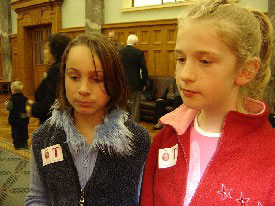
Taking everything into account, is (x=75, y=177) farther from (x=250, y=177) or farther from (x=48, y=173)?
(x=250, y=177)

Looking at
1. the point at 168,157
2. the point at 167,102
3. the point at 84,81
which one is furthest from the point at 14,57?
the point at 168,157

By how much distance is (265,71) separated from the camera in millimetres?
1105

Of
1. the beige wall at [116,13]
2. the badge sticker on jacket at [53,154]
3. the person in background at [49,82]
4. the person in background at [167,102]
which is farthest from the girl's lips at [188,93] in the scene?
the person in background at [167,102]

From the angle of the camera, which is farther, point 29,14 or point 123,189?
point 29,14

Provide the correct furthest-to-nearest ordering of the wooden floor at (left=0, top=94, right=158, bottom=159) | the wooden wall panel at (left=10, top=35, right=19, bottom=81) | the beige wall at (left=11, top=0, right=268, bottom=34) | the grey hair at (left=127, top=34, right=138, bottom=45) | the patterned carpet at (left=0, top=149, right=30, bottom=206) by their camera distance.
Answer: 1. the wooden wall panel at (left=10, top=35, right=19, bottom=81)
2. the beige wall at (left=11, top=0, right=268, bottom=34)
3. the grey hair at (left=127, top=34, right=138, bottom=45)
4. the wooden floor at (left=0, top=94, right=158, bottom=159)
5. the patterned carpet at (left=0, top=149, right=30, bottom=206)

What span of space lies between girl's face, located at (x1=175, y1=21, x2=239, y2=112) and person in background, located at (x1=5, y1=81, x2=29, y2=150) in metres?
4.26

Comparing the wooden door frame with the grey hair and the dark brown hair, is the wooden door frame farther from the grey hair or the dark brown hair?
the dark brown hair

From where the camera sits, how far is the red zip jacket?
3.04 ft

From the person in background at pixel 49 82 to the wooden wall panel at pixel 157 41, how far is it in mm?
4495

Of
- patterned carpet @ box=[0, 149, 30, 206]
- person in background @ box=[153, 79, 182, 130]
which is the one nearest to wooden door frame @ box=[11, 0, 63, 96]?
person in background @ box=[153, 79, 182, 130]

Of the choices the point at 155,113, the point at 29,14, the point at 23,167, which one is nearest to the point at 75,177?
the point at 23,167

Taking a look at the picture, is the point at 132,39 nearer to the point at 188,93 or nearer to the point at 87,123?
the point at 87,123

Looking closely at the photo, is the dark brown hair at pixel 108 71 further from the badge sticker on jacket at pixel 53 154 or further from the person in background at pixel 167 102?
the person in background at pixel 167 102

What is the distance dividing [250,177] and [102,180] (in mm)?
566
